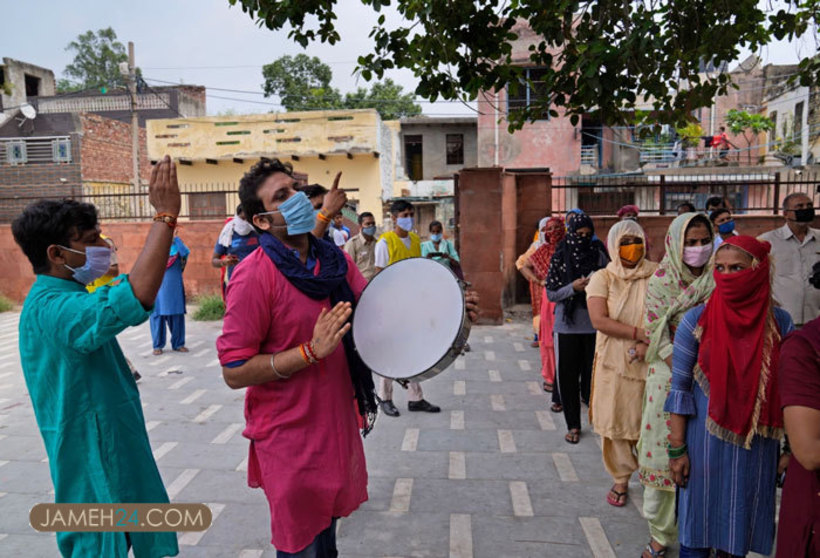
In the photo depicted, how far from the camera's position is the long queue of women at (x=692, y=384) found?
2.39 meters

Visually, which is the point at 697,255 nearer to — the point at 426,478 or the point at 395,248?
the point at 426,478

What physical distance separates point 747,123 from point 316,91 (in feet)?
70.6

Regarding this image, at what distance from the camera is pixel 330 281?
2291 mm

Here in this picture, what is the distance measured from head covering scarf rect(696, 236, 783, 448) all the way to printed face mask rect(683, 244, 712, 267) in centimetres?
52

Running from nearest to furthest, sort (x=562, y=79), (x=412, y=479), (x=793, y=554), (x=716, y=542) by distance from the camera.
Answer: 1. (x=793, y=554)
2. (x=716, y=542)
3. (x=412, y=479)
4. (x=562, y=79)

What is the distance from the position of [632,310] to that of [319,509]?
2.36 metres

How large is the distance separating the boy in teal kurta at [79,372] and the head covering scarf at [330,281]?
40 cm

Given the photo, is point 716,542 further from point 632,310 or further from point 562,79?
point 562,79

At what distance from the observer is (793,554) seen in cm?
191

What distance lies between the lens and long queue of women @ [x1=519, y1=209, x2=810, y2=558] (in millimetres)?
2395

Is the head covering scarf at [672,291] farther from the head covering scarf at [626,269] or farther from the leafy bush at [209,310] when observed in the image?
the leafy bush at [209,310]

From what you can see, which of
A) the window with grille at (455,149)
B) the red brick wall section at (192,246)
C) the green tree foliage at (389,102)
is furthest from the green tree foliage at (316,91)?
the red brick wall section at (192,246)

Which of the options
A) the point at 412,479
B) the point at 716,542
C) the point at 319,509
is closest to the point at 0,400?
the point at 412,479

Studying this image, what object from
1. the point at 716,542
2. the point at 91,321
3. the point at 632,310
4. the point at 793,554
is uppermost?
the point at 91,321
